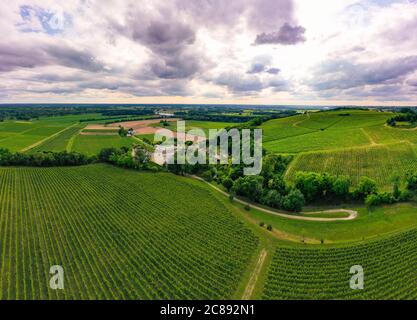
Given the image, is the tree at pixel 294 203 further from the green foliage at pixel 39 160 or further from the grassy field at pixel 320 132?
the green foliage at pixel 39 160

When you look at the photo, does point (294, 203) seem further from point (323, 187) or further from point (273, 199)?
point (323, 187)

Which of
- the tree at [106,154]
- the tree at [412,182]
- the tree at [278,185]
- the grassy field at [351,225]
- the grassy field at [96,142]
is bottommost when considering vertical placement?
the grassy field at [351,225]

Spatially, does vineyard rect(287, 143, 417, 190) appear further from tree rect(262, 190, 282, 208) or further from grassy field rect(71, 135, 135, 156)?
grassy field rect(71, 135, 135, 156)

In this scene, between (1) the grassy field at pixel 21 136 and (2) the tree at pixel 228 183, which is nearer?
(2) the tree at pixel 228 183

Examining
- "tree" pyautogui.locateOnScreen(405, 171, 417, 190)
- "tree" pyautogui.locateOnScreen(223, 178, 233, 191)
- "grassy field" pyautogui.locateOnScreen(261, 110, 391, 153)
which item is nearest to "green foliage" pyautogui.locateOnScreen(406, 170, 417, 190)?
"tree" pyautogui.locateOnScreen(405, 171, 417, 190)

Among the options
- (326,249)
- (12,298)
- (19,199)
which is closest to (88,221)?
(12,298)

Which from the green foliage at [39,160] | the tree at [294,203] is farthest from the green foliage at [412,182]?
the green foliage at [39,160]

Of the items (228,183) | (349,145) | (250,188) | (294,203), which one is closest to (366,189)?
(294,203)
